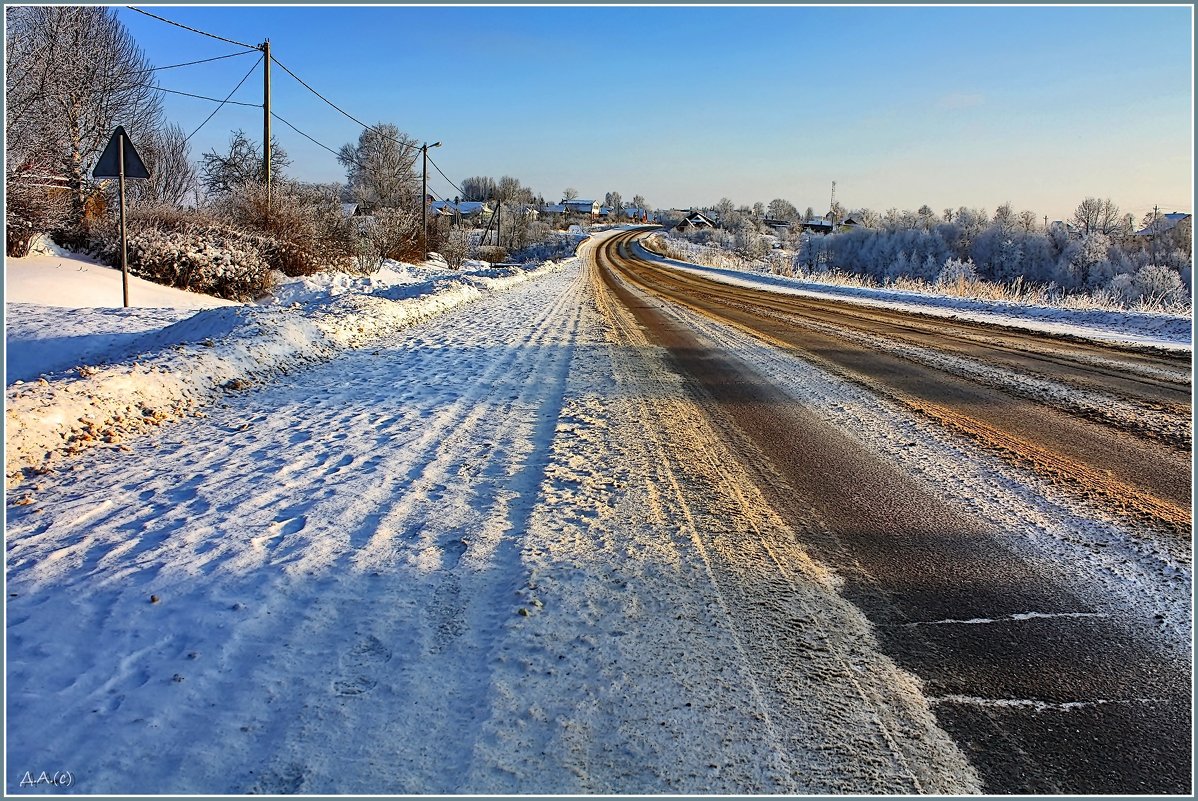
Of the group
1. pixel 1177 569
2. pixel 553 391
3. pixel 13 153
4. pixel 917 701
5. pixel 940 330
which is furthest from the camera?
pixel 13 153

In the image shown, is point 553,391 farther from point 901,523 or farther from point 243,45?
point 243,45

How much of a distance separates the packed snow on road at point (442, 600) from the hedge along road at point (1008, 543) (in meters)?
0.19

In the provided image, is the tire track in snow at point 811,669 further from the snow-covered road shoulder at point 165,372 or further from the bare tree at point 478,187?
the bare tree at point 478,187

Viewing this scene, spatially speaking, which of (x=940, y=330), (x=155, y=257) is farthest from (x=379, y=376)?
(x=940, y=330)

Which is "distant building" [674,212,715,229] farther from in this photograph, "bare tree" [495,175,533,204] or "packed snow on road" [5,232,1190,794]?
"packed snow on road" [5,232,1190,794]

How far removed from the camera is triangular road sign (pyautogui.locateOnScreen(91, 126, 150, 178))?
10859 millimetres

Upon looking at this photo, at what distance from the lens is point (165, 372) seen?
6.85m

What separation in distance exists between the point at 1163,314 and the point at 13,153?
2988cm

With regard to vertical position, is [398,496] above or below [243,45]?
below

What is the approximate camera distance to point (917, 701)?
2.62m

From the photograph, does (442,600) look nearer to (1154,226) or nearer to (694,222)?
(1154,226)

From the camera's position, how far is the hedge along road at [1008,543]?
2461 millimetres

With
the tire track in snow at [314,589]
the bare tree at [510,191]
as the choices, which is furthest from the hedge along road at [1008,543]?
the bare tree at [510,191]

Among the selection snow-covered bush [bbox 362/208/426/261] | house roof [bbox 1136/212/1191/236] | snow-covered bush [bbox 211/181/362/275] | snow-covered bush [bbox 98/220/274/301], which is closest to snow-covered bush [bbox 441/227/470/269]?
snow-covered bush [bbox 362/208/426/261]
